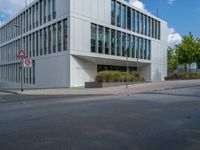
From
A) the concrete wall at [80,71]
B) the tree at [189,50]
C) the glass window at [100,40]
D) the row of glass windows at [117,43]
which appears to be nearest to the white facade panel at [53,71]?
the concrete wall at [80,71]

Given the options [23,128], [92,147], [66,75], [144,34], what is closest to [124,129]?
[92,147]

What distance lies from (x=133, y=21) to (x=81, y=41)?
14.1 m

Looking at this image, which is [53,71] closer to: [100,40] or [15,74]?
[100,40]

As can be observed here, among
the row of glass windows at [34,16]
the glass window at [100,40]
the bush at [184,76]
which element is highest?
the row of glass windows at [34,16]

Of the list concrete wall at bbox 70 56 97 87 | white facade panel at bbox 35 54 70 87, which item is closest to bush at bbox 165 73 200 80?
concrete wall at bbox 70 56 97 87

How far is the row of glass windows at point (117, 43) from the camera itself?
3155cm

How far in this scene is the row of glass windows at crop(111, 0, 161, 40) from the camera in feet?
116

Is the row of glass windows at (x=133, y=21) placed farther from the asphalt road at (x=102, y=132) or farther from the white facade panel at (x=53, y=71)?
the asphalt road at (x=102, y=132)

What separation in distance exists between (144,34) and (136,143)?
39.0 meters

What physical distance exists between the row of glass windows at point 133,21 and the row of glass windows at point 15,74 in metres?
15.2

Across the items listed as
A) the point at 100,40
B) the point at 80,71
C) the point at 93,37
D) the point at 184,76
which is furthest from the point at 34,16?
the point at 184,76

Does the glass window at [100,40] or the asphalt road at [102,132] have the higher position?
the glass window at [100,40]

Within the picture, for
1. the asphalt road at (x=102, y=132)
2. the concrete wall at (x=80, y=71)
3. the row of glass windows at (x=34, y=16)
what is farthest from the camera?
the row of glass windows at (x=34, y=16)

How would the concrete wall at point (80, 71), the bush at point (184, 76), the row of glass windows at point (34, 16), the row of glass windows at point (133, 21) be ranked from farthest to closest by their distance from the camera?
the bush at point (184, 76), the row of glass windows at point (133, 21), the row of glass windows at point (34, 16), the concrete wall at point (80, 71)
